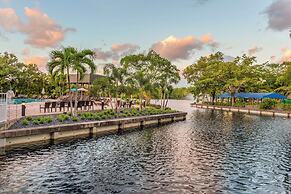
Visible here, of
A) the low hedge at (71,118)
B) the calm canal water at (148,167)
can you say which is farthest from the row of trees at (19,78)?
the calm canal water at (148,167)

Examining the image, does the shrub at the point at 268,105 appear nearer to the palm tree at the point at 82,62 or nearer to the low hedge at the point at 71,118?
the low hedge at the point at 71,118

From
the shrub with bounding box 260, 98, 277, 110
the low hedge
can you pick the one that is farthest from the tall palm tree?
the shrub with bounding box 260, 98, 277, 110

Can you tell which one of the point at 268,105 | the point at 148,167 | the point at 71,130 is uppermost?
the point at 268,105

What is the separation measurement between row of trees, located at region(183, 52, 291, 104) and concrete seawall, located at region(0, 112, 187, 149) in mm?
37676

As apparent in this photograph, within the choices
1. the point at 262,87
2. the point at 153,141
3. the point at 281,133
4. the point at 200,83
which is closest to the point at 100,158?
the point at 153,141

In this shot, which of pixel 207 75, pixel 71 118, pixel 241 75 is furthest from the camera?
pixel 207 75

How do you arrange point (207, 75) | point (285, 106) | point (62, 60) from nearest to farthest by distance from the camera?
point (62, 60)
point (285, 106)
point (207, 75)

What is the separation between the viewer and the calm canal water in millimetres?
10719

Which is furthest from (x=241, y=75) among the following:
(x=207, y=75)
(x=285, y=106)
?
(x=285, y=106)

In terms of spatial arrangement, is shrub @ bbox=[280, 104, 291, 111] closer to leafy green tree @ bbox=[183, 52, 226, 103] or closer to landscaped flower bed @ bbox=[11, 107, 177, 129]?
leafy green tree @ bbox=[183, 52, 226, 103]

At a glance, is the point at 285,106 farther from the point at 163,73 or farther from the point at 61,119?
the point at 61,119

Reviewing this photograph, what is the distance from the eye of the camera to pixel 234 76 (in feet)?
215

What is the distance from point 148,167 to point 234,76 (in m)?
56.5

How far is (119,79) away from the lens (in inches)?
1339
